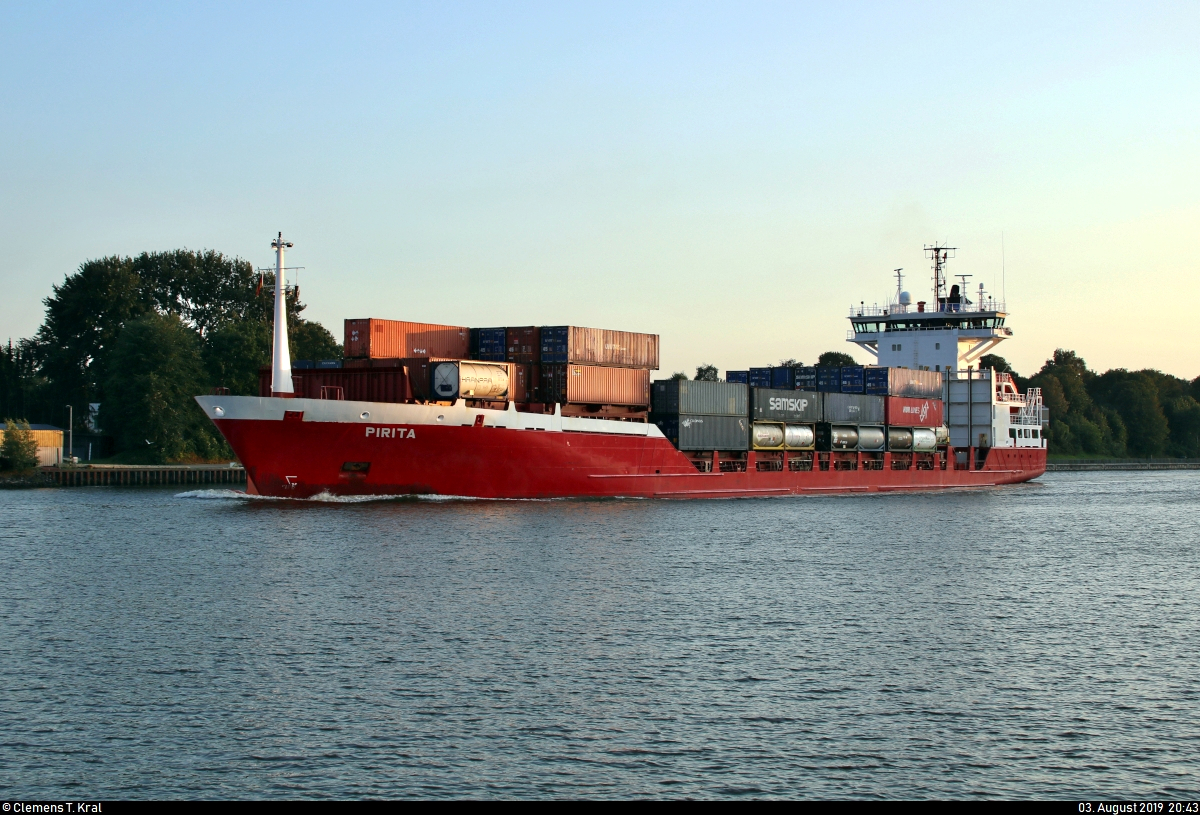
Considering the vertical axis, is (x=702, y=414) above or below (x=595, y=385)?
below

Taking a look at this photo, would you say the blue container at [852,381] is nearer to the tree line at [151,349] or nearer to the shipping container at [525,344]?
the shipping container at [525,344]

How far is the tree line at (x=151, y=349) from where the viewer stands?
8912 cm

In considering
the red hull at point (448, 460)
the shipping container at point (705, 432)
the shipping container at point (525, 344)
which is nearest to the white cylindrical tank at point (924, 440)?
the shipping container at point (705, 432)

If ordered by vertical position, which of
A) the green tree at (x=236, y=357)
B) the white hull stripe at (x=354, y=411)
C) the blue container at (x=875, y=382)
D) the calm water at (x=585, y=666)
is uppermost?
the green tree at (x=236, y=357)

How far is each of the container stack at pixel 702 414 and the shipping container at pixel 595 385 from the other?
1487 mm

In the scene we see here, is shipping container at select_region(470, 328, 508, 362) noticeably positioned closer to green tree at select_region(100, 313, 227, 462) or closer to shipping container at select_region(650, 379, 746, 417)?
shipping container at select_region(650, 379, 746, 417)

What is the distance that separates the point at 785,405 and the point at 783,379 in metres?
A: 8.18

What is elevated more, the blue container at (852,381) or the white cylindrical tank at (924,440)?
the blue container at (852,381)

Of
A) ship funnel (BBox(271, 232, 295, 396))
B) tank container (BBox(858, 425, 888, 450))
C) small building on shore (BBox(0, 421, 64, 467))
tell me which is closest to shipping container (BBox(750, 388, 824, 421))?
tank container (BBox(858, 425, 888, 450))

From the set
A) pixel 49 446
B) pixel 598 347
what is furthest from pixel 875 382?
pixel 49 446

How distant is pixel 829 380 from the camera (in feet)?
229

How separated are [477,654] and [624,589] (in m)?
7.99

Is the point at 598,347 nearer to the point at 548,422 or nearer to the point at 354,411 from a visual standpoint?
the point at 548,422

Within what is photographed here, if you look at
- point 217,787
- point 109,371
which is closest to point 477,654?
point 217,787
